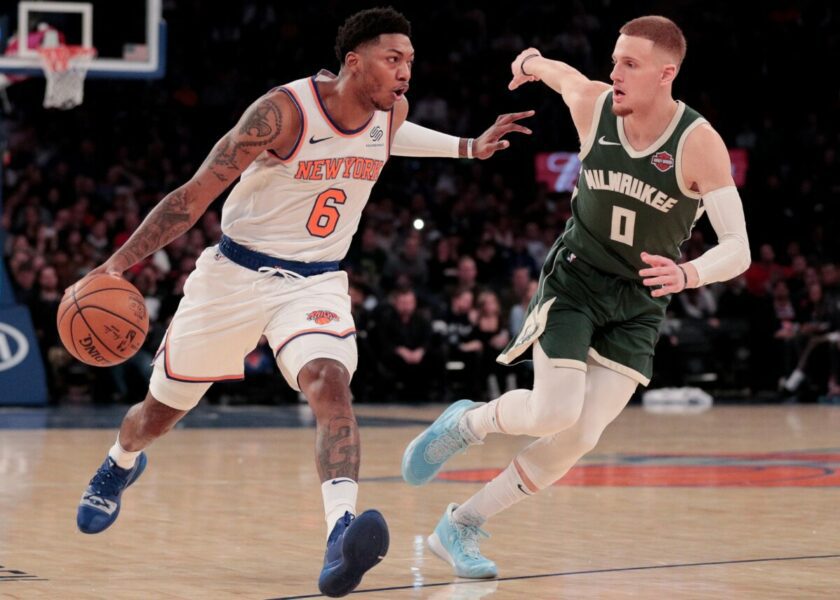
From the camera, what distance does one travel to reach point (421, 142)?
5.95 m

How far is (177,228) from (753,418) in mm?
9881

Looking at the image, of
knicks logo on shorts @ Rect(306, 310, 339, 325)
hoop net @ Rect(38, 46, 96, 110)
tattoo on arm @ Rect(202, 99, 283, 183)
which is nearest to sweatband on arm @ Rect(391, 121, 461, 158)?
tattoo on arm @ Rect(202, 99, 283, 183)

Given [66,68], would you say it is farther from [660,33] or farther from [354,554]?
[354,554]

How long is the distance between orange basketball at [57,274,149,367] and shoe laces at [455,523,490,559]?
140 cm

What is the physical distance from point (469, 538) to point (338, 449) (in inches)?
35.7

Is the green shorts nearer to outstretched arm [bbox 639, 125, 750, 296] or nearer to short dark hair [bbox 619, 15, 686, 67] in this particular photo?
outstretched arm [bbox 639, 125, 750, 296]

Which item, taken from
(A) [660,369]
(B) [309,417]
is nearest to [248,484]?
(B) [309,417]

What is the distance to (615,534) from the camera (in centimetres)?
637

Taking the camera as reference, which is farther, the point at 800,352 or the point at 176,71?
the point at 176,71

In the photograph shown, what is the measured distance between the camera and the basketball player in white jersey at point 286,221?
5129 mm

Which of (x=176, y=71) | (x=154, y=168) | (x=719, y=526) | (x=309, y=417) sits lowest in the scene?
(x=309, y=417)

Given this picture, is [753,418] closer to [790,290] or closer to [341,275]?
[790,290]

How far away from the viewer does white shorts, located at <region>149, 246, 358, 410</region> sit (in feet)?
17.2

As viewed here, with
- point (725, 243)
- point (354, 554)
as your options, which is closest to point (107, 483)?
point (354, 554)
